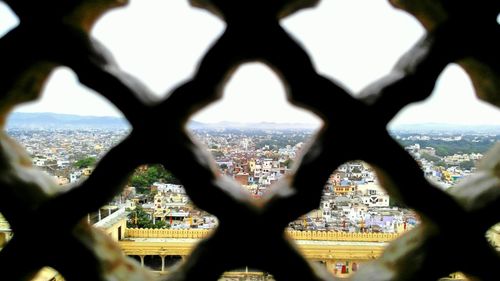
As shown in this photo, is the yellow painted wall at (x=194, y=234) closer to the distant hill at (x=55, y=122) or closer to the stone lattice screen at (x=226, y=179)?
the distant hill at (x=55, y=122)

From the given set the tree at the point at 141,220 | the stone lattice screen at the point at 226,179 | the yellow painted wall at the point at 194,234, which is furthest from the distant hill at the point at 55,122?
the tree at the point at 141,220

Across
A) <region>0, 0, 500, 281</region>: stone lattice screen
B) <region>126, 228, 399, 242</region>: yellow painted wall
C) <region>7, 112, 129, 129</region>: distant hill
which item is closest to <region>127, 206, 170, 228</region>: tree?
<region>126, 228, 399, 242</region>: yellow painted wall

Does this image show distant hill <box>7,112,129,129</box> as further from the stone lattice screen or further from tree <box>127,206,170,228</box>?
tree <box>127,206,170,228</box>

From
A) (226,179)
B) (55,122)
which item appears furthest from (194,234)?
(226,179)

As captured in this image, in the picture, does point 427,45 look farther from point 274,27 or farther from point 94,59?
point 94,59

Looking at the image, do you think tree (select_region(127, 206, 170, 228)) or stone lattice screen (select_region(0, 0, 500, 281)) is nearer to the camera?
stone lattice screen (select_region(0, 0, 500, 281))

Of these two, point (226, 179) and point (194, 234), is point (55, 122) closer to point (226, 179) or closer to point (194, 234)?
point (194, 234)
